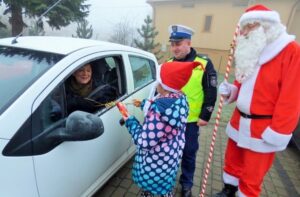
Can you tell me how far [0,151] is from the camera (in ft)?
4.32

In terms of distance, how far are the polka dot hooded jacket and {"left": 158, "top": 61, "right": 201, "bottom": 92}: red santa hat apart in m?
0.07

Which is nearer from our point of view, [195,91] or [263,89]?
[263,89]

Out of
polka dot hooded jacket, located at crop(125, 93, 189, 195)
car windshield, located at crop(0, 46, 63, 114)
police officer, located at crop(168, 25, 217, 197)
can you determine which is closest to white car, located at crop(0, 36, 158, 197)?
car windshield, located at crop(0, 46, 63, 114)

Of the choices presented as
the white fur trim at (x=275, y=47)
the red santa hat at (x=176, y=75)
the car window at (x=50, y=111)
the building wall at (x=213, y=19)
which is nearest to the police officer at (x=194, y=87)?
the white fur trim at (x=275, y=47)

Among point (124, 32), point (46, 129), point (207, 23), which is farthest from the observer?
point (124, 32)

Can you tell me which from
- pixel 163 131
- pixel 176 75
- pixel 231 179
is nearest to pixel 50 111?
pixel 163 131

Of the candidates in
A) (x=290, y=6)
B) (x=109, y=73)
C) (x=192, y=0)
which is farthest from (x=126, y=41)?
(x=109, y=73)

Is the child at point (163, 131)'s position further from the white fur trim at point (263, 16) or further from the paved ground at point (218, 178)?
the paved ground at point (218, 178)

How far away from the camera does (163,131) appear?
1.78 metres

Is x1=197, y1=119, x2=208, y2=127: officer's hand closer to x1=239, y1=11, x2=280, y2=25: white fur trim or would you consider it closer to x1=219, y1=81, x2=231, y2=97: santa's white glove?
x1=219, y1=81, x2=231, y2=97: santa's white glove

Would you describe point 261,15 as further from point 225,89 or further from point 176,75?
point 176,75

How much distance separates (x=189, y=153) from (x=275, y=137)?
1.00 meters

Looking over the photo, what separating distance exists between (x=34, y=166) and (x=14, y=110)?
37 cm

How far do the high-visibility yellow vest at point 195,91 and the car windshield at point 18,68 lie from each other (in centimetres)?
130
